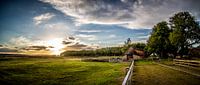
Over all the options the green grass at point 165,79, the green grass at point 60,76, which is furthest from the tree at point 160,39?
the green grass at point 165,79

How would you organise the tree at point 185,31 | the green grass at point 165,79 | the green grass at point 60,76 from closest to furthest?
the green grass at point 165,79
the green grass at point 60,76
the tree at point 185,31

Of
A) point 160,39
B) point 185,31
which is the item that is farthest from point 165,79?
point 160,39

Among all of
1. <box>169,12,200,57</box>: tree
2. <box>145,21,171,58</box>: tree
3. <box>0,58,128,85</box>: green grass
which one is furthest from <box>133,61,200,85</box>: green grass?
<box>145,21,171,58</box>: tree

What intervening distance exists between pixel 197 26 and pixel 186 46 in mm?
5499

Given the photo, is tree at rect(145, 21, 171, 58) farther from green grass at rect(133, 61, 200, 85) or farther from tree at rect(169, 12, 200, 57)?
green grass at rect(133, 61, 200, 85)

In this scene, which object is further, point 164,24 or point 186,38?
point 164,24

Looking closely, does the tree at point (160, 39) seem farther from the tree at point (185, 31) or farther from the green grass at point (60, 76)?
the green grass at point (60, 76)

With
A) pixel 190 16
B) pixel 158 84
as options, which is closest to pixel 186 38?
pixel 190 16

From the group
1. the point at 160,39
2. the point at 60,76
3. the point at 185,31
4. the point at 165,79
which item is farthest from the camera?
the point at 160,39

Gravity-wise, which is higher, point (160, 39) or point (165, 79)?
point (160, 39)

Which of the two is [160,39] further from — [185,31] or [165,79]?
[165,79]

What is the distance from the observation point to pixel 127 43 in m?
127

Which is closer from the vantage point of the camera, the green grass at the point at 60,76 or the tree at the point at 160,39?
the green grass at the point at 60,76

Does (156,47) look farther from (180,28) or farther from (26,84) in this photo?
(26,84)
